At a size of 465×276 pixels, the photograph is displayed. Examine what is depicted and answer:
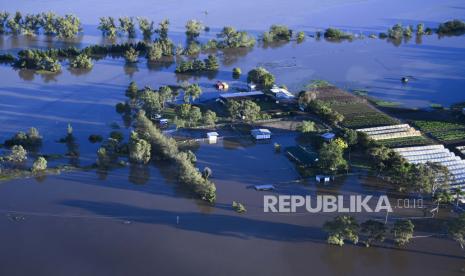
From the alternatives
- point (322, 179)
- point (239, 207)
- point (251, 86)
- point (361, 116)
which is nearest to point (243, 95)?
point (251, 86)

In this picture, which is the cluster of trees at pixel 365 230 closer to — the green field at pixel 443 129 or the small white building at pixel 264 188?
the small white building at pixel 264 188

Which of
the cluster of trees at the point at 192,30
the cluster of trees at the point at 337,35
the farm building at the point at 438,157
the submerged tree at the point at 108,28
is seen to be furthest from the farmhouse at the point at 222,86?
the submerged tree at the point at 108,28

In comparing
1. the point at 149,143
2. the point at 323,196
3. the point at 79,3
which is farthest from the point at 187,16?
the point at 323,196

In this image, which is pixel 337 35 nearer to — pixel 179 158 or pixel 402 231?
pixel 179 158

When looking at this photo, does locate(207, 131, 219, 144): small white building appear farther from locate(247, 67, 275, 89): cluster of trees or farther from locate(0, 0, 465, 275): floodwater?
locate(247, 67, 275, 89): cluster of trees

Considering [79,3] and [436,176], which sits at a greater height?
[79,3]

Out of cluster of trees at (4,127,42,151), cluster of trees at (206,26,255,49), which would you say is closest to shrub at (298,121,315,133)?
cluster of trees at (4,127,42,151)

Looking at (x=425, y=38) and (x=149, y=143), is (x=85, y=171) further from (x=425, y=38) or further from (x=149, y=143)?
(x=425, y=38)
